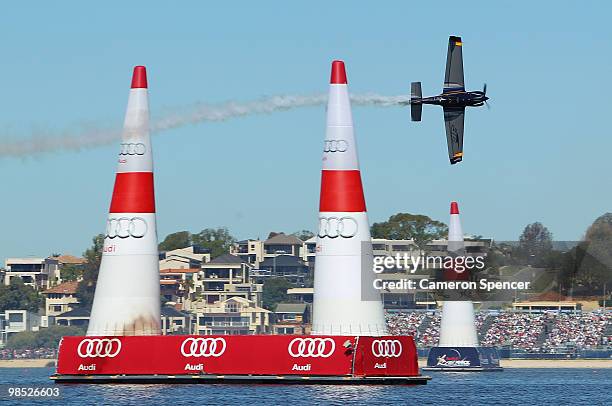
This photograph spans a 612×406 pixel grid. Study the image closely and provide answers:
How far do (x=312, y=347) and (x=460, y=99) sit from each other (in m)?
9.62

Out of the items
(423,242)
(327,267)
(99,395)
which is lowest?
(99,395)

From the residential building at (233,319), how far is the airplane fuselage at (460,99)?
226ft

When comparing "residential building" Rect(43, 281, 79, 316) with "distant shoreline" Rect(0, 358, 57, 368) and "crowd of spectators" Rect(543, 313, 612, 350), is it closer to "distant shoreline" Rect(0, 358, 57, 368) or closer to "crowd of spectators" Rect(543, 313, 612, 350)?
"distant shoreline" Rect(0, 358, 57, 368)

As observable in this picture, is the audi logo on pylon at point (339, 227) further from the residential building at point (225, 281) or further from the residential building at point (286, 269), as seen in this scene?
the residential building at point (286, 269)

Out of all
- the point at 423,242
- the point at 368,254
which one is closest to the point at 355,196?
the point at 368,254

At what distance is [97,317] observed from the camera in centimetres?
4266

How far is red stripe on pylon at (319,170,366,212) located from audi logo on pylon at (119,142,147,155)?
5577 millimetres

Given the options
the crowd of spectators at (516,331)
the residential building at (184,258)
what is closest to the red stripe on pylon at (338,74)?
the crowd of spectators at (516,331)

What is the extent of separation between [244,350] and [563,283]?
5901 centimetres

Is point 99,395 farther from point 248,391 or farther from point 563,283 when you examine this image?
point 563,283

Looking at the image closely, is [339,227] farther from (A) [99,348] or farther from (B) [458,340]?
(B) [458,340]

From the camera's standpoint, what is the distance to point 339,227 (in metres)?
41.1

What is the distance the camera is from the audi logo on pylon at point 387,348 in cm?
4078

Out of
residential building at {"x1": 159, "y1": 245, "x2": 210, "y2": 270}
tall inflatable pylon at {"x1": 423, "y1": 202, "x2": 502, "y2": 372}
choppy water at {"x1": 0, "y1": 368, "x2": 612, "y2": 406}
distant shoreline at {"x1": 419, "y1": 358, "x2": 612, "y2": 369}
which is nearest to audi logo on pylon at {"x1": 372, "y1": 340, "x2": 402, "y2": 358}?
choppy water at {"x1": 0, "y1": 368, "x2": 612, "y2": 406}
